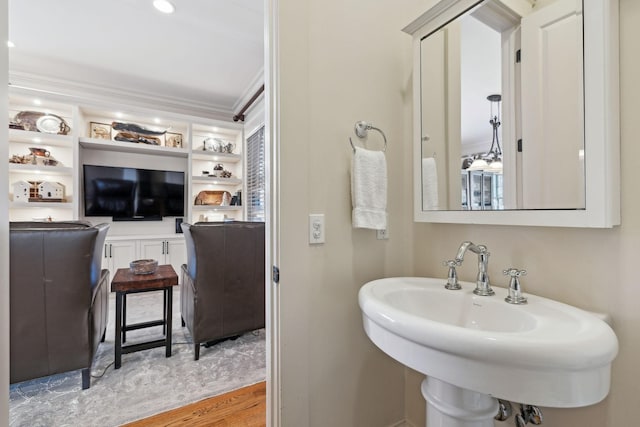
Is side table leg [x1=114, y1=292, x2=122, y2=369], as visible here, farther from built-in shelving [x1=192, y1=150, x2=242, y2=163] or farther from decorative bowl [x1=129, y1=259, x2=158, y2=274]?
built-in shelving [x1=192, y1=150, x2=242, y2=163]

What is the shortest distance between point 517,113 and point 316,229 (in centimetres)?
83

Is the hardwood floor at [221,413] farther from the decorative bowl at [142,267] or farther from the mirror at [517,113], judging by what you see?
the mirror at [517,113]

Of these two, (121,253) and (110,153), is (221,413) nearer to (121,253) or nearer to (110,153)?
(121,253)

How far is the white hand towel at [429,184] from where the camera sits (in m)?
1.23

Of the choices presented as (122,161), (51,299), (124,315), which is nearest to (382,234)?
(51,299)

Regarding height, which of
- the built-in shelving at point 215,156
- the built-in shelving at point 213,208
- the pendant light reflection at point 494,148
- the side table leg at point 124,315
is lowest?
the side table leg at point 124,315

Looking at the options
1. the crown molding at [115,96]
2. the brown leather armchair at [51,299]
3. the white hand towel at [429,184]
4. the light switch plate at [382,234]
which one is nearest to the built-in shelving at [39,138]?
the crown molding at [115,96]

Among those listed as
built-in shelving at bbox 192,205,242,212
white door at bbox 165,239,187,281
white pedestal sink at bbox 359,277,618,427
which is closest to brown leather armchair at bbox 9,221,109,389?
white pedestal sink at bbox 359,277,618,427

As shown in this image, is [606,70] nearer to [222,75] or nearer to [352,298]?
[352,298]

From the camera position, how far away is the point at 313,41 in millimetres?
1104

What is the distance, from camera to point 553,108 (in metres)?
0.91

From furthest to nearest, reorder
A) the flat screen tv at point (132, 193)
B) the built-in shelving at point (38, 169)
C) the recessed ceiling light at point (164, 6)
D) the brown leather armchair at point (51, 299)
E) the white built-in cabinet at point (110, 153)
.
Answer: the flat screen tv at point (132, 193) → the white built-in cabinet at point (110, 153) → the built-in shelving at point (38, 169) → the recessed ceiling light at point (164, 6) → the brown leather armchair at point (51, 299)

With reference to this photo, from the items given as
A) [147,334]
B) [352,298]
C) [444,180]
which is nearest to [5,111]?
[352,298]

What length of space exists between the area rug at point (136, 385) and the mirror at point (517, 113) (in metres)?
1.65
